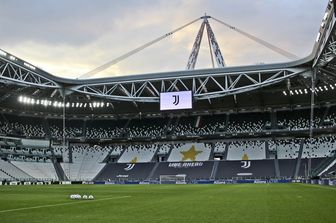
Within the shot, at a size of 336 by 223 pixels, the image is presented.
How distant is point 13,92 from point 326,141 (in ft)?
180

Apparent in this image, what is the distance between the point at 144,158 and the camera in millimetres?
78688

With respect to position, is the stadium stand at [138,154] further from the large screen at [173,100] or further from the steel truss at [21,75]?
the steel truss at [21,75]

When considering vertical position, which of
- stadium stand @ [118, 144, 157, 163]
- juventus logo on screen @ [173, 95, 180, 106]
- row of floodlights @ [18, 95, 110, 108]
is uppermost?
row of floodlights @ [18, 95, 110, 108]

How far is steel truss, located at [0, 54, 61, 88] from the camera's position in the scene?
5123cm

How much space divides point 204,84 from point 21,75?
25.7 m

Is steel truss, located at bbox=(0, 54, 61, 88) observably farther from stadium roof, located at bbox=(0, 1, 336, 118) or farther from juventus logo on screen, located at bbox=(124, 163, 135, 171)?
juventus logo on screen, located at bbox=(124, 163, 135, 171)

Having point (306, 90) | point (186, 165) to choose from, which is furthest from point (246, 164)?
point (306, 90)

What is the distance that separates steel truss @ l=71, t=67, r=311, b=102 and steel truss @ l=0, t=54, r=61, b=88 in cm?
525

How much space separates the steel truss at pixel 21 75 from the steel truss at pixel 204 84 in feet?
17.2

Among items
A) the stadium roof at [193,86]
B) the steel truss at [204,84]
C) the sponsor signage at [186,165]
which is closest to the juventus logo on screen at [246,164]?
the sponsor signage at [186,165]

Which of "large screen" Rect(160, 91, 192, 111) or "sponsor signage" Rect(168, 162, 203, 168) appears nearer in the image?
"large screen" Rect(160, 91, 192, 111)

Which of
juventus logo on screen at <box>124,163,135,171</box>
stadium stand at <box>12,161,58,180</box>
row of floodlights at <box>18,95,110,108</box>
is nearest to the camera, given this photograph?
row of floodlights at <box>18,95,110,108</box>

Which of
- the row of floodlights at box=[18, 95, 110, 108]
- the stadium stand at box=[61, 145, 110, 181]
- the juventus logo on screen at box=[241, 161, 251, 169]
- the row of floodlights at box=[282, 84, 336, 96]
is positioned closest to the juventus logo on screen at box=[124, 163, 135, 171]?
the stadium stand at box=[61, 145, 110, 181]

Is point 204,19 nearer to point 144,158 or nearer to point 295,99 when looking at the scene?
point 295,99
